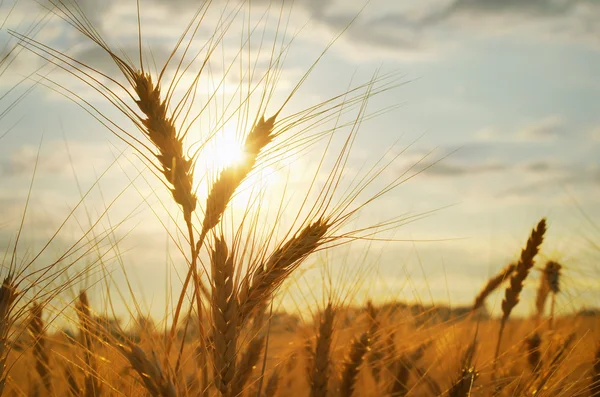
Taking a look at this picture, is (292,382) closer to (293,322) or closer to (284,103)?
(293,322)

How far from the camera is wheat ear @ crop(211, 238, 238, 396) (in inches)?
88.2

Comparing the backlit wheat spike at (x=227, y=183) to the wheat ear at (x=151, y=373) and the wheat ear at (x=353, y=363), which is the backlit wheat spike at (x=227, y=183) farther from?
the wheat ear at (x=353, y=363)

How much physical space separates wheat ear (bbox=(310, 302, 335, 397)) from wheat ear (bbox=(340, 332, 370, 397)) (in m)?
0.17

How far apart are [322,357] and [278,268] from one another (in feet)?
3.65

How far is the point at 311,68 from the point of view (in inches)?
101

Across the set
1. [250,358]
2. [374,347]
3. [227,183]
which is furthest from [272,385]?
[227,183]

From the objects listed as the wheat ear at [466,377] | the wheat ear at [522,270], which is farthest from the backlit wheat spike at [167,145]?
the wheat ear at [522,270]

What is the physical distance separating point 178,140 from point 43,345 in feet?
6.40

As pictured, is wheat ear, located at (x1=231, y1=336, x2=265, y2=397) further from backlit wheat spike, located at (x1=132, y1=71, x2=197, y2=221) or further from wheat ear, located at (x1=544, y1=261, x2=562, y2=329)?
wheat ear, located at (x1=544, y1=261, x2=562, y2=329)

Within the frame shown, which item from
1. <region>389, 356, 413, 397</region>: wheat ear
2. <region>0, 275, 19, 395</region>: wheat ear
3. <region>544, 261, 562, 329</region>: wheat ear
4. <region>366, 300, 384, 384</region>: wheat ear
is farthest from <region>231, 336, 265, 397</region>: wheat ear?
<region>544, 261, 562, 329</region>: wheat ear

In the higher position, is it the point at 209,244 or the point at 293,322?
the point at 209,244

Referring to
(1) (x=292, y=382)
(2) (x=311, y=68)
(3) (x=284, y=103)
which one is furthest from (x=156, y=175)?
(1) (x=292, y=382)

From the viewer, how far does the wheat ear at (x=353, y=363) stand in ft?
11.3

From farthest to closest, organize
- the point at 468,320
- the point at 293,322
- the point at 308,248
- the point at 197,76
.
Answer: the point at 468,320 < the point at 293,322 < the point at 197,76 < the point at 308,248
